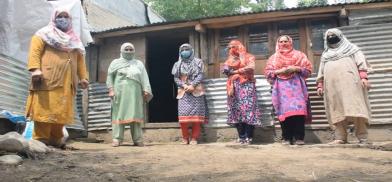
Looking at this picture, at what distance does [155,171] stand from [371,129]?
502 cm

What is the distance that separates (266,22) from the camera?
28.2 feet

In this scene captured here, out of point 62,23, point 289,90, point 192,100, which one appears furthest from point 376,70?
point 62,23

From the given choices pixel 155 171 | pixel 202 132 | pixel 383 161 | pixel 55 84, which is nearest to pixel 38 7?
pixel 55 84

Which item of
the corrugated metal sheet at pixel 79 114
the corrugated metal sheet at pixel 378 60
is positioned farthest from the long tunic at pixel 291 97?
the corrugated metal sheet at pixel 79 114

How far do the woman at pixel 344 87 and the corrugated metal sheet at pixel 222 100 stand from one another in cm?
156

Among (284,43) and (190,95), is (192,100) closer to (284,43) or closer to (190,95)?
(190,95)

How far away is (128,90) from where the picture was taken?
6789 mm

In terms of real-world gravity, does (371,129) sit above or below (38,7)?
below

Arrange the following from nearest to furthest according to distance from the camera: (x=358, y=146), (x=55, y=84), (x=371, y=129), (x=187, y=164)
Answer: (x=187, y=164)
(x=55, y=84)
(x=358, y=146)
(x=371, y=129)

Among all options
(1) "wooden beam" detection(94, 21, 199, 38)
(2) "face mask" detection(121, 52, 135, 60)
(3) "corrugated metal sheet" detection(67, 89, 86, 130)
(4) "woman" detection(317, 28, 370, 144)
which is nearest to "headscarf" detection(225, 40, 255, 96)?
(4) "woman" detection(317, 28, 370, 144)

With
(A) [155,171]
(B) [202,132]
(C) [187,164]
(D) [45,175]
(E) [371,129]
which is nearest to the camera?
(D) [45,175]

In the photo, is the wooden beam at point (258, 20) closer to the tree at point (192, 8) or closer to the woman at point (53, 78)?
the woman at point (53, 78)

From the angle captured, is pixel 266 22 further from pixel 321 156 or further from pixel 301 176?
pixel 301 176

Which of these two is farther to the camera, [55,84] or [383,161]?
[55,84]
